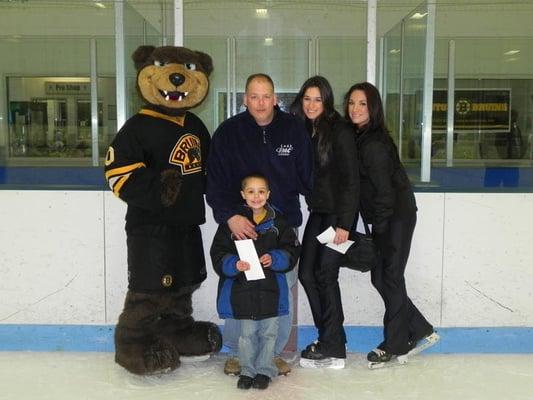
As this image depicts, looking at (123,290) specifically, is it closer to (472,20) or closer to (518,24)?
(472,20)

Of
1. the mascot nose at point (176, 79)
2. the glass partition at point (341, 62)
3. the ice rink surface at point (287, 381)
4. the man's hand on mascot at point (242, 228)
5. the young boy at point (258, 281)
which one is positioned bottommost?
the ice rink surface at point (287, 381)

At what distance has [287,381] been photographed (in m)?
2.62

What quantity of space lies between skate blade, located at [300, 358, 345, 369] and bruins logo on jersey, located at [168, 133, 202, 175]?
1035 mm

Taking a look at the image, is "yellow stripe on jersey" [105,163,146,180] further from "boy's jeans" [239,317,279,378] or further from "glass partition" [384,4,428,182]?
"glass partition" [384,4,428,182]

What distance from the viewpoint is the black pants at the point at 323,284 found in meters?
2.66

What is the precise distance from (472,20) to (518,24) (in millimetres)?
538

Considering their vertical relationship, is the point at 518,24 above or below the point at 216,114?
above

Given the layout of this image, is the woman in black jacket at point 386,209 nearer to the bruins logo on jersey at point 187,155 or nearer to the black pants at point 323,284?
the black pants at point 323,284

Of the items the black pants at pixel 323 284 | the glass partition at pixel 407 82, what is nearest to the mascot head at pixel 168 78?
Answer: the black pants at pixel 323 284

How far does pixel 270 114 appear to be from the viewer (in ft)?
8.16

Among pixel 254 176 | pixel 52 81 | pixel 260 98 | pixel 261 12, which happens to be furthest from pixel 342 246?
pixel 52 81

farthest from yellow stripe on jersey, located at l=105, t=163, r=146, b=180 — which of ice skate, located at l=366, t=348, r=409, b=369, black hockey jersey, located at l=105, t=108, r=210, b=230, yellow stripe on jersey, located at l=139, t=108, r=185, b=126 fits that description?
ice skate, located at l=366, t=348, r=409, b=369

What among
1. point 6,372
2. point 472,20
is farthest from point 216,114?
point 472,20

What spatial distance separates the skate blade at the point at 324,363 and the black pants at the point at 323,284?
0.18ft
